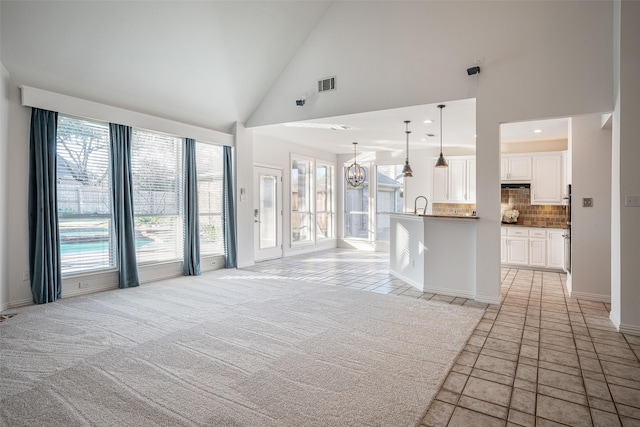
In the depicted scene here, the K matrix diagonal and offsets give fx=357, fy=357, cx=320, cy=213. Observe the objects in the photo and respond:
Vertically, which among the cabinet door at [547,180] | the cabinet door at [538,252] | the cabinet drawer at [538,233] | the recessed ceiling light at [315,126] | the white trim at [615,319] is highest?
the recessed ceiling light at [315,126]

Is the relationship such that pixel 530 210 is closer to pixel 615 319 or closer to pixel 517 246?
pixel 517 246

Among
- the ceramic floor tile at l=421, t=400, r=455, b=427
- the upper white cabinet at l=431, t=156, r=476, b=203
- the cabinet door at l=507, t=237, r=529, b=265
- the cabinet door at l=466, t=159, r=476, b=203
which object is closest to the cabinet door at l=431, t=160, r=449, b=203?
the upper white cabinet at l=431, t=156, r=476, b=203

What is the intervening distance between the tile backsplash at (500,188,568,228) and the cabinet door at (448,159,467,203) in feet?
2.72

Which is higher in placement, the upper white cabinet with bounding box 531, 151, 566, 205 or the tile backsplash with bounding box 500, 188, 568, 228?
the upper white cabinet with bounding box 531, 151, 566, 205

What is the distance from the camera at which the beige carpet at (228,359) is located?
2182 millimetres

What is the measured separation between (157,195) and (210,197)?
40.1 inches

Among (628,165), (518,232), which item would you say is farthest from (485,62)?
(518,232)

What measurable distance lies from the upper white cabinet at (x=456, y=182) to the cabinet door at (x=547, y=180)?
1.22m

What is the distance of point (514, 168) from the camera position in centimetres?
729

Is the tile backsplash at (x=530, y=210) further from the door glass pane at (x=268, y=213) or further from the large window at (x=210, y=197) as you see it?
the large window at (x=210, y=197)

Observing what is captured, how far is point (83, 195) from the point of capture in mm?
4863

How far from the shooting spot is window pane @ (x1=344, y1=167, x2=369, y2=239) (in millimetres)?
9781

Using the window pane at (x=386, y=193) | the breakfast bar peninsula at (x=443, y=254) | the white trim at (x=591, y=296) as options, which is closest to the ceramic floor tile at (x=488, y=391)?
the breakfast bar peninsula at (x=443, y=254)

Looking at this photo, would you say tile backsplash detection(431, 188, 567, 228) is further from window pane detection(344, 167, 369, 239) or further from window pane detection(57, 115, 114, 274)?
window pane detection(57, 115, 114, 274)
